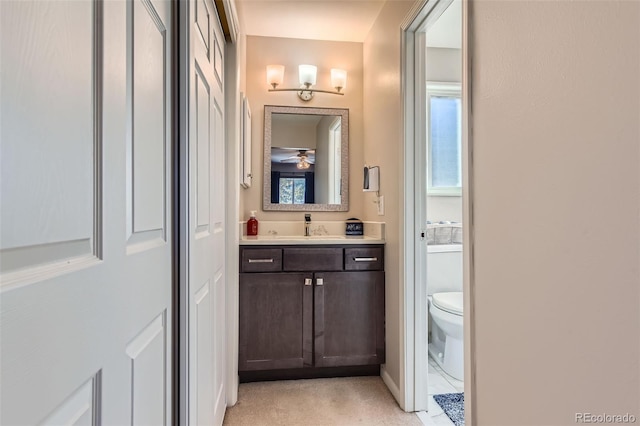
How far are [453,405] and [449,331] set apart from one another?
440 millimetres

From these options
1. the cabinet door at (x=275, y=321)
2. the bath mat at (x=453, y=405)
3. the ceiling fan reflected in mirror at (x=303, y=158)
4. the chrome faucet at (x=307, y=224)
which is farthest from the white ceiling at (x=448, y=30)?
the bath mat at (x=453, y=405)

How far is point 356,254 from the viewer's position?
231cm

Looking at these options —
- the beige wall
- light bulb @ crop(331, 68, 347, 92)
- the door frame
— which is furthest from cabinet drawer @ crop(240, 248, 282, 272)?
light bulb @ crop(331, 68, 347, 92)

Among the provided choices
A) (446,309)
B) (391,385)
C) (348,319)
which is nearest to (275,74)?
(348,319)

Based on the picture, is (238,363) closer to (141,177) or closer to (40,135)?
(141,177)

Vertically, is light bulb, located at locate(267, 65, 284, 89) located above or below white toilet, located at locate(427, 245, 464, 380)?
above

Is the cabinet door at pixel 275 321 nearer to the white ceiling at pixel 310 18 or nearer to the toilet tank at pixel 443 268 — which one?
the toilet tank at pixel 443 268

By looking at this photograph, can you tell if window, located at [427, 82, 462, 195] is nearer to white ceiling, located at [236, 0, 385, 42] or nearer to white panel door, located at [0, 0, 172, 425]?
white ceiling, located at [236, 0, 385, 42]

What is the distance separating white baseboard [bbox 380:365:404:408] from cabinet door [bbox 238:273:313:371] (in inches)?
18.8

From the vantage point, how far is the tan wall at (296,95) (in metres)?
2.83

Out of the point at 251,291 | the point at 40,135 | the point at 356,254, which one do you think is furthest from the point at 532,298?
the point at 251,291

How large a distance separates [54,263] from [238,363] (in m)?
1.92

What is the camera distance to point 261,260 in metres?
2.24

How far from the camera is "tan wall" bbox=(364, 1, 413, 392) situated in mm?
2033
